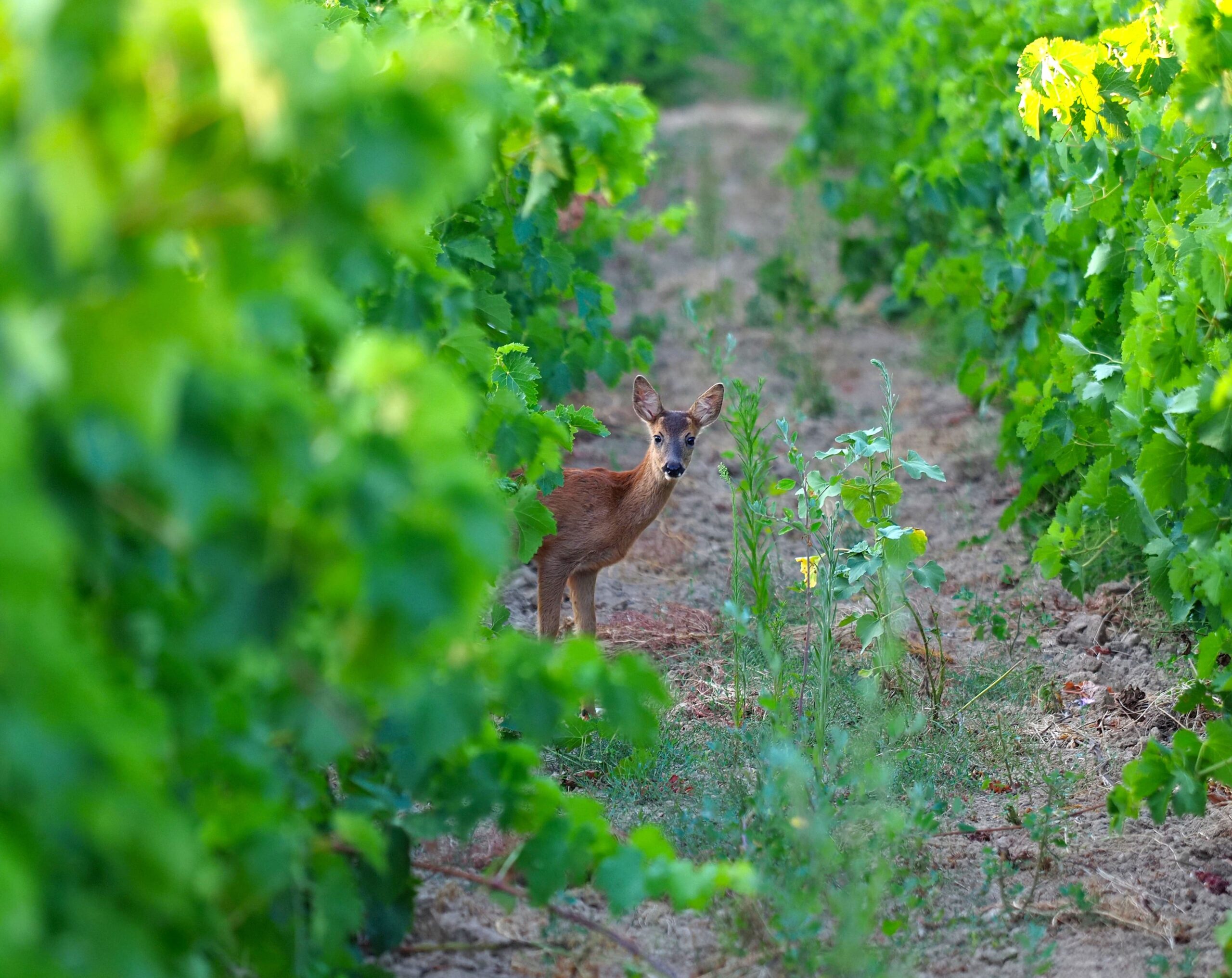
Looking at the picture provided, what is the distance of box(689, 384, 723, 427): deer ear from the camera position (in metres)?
6.63

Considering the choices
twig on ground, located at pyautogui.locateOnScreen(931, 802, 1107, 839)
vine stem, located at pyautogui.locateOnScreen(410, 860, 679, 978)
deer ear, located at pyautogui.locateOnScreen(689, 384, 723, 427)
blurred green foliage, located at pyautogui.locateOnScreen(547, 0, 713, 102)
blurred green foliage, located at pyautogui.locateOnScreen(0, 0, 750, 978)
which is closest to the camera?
blurred green foliage, located at pyautogui.locateOnScreen(0, 0, 750, 978)

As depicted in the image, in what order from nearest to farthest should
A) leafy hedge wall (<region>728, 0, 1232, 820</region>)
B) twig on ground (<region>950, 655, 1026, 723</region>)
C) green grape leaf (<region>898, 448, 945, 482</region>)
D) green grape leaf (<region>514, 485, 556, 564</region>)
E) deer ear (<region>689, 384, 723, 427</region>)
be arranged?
leafy hedge wall (<region>728, 0, 1232, 820</region>), green grape leaf (<region>514, 485, 556, 564</region>), green grape leaf (<region>898, 448, 945, 482</region>), twig on ground (<region>950, 655, 1026, 723</region>), deer ear (<region>689, 384, 723, 427</region>)

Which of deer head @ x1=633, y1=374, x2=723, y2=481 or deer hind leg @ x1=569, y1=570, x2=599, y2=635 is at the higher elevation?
deer head @ x1=633, y1=374, x2=723, y2=481

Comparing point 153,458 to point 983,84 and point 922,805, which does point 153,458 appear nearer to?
point 922,805

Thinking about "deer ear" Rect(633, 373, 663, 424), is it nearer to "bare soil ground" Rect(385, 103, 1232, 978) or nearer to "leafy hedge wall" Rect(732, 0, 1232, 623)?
"bare soil ground" Rect(385, 103, 1232, 978)

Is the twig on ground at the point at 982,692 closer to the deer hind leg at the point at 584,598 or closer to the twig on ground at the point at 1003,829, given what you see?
the twig on ground at the point at 1003,829

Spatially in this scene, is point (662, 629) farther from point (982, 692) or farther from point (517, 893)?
point (517, 893)

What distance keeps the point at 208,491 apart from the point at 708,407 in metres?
5.01

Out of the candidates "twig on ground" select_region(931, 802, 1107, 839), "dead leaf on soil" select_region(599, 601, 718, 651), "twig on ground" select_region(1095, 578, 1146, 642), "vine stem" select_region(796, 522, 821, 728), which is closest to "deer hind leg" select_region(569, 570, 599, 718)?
"dead leaf on soil" select_region(599, 601, 718, 651)

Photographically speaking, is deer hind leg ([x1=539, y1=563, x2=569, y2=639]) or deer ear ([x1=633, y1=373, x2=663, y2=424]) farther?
deer ear ([x1=633, y1=373, x2=663, y2=424])

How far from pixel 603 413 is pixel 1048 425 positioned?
3.72m

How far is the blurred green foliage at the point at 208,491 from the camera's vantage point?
1.75 meters

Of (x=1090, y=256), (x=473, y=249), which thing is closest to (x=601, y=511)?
(x=473, y=249)

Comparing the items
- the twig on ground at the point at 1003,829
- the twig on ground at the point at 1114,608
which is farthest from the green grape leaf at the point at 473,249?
the twig on ground at the point at 1114,608
